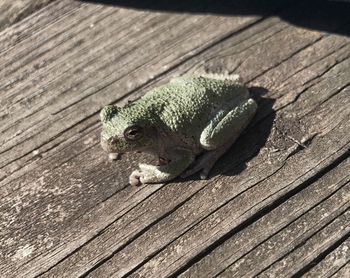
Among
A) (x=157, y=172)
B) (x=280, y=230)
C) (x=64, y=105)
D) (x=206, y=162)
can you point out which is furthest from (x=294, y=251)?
(x=64, y=105)

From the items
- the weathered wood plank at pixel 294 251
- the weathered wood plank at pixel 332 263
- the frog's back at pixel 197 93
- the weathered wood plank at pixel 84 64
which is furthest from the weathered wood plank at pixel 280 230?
the weathered wood plank at pixel 84 64

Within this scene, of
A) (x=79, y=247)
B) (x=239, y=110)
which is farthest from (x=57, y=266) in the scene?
(x=239, y=110)

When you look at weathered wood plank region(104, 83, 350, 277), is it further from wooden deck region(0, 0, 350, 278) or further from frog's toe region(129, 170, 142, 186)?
frog's toe region(129, 170, 142, 186)

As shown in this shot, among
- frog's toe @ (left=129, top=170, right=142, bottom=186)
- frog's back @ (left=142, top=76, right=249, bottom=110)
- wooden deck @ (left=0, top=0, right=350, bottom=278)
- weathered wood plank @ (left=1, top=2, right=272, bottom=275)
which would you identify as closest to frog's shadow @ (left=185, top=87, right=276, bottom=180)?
wooden deck @ (left=0, top=0, right=350, bottom=278)

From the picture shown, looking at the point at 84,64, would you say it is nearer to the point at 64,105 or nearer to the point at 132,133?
the point at 64,105

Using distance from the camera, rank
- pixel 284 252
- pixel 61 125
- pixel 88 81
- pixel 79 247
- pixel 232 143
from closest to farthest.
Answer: pixel 284 252 → pixel 79 247 → pixel 232 143 → pixel 61 125 → pixel 88 81

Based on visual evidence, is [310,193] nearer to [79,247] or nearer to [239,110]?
[239,110]
